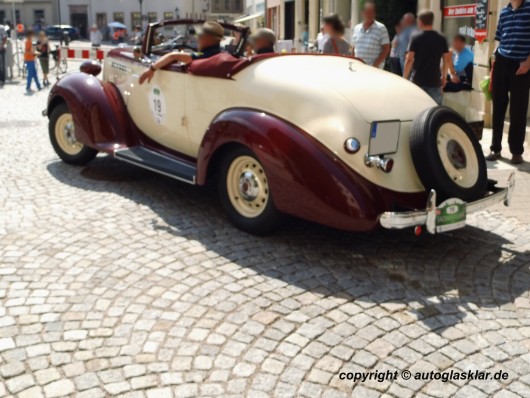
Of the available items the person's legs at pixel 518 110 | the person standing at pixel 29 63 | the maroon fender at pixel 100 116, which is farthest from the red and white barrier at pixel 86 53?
the person's legs at pixel 518 110

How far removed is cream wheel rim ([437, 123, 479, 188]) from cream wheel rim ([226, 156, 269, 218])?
4.11 feet

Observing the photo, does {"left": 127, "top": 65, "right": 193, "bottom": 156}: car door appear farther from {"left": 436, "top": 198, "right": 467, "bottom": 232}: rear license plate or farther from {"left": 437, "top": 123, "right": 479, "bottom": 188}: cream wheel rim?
{"left": 436, "top": 198, "right": 467, "bottom": 232}: rear license plate

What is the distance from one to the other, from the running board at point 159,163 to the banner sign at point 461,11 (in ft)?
23.8

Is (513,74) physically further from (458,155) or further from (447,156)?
(447,156)

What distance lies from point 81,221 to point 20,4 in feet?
254

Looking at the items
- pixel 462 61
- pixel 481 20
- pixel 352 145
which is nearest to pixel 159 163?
pixel 352 145

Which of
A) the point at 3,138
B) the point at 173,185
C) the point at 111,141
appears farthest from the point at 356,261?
the point at 3,138

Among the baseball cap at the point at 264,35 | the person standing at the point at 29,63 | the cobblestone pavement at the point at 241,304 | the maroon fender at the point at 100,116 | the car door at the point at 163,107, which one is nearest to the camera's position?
the cobblestone pavement at the point at 241,304

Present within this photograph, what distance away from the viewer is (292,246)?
4.51m

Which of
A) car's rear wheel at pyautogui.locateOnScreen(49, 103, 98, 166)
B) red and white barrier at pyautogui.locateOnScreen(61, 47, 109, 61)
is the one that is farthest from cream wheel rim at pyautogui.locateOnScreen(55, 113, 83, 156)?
red and white barrier at pyautogui.locateOnScreen(61, 47, 109, 61)

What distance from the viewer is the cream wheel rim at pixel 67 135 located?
685 centimetres

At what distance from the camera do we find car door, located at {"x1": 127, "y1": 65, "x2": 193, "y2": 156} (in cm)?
550

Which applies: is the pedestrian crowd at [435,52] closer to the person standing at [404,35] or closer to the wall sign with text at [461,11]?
the person standing at [404,35]

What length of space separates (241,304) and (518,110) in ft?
15.9
